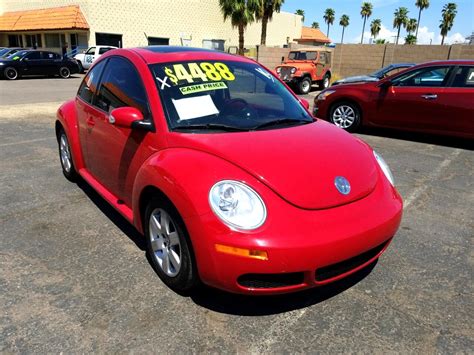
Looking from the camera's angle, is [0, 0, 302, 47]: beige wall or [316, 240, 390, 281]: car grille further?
[0, 0, 302, 47]: beige wall

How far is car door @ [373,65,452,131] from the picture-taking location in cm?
721

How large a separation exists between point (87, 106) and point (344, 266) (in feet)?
9.55

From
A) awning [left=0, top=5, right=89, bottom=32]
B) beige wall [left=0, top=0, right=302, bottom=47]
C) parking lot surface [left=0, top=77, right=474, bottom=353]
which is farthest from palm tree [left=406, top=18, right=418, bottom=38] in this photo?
parking lot surface [left=0, top=77, right=474, bottom=353]

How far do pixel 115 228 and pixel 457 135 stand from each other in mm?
6171

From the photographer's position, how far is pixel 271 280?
2.33 meters

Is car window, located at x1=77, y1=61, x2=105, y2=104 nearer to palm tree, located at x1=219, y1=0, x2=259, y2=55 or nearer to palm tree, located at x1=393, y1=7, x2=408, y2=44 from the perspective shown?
palm tree, located at x1=219, y1=0, x2=259, y2=55

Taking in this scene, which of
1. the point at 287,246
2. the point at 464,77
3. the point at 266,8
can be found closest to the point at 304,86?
the point at 464,77

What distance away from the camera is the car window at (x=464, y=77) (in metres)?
6.98

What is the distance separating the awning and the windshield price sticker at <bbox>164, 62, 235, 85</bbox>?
30227 millimetres

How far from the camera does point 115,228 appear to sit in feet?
12.2

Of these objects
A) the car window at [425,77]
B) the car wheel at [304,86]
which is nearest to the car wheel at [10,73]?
the car wheel at [304,86]

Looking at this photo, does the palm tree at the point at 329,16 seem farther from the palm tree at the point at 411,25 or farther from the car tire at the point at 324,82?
the car tire at the point at 324,82

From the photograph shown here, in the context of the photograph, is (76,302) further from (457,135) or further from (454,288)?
(457,135)

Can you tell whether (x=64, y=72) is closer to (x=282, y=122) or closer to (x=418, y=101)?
(x=418, y=101)
